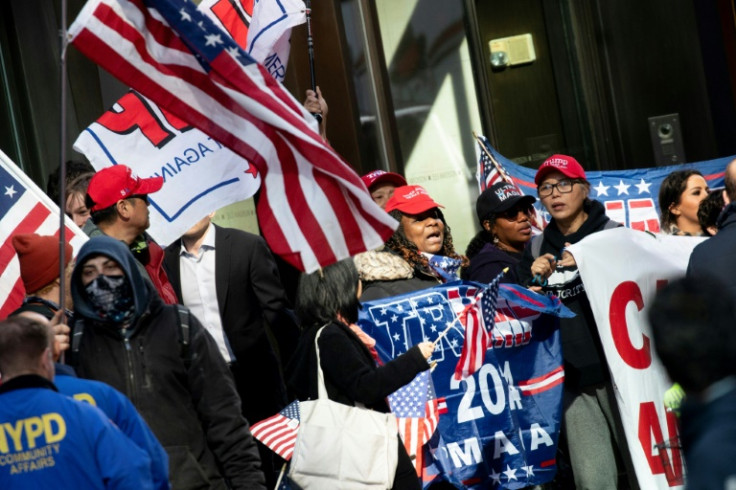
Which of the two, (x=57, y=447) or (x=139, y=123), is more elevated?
(x=139, y=123)

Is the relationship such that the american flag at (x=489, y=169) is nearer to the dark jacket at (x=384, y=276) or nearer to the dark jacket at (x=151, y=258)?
the dark jacket at (x=384, y=276)

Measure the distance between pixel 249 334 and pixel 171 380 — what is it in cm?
265

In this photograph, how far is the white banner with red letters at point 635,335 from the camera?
7.71m

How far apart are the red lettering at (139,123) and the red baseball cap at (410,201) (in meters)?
1.60

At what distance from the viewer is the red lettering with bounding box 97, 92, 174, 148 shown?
764 cm

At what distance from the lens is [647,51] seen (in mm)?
12820

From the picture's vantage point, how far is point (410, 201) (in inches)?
332

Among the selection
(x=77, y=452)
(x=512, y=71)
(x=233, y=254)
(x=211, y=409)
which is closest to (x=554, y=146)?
(x=512, y=71)

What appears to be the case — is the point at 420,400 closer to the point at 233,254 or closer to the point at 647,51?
the point at 233,254

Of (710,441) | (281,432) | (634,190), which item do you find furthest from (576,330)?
(710,441)

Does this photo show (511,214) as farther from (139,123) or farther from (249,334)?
(139,123)

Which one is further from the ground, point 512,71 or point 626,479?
point 512,71

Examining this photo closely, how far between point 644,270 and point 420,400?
1701 millimetres

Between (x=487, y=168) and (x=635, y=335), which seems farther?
(x=487, y=168)
